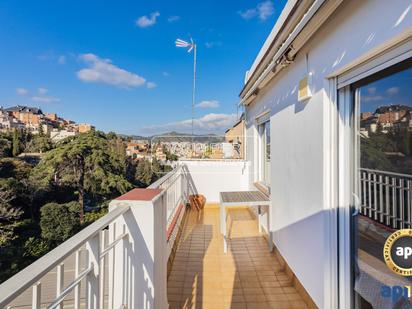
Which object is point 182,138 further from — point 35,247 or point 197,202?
point 35,247

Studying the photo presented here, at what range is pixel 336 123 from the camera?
1983mm

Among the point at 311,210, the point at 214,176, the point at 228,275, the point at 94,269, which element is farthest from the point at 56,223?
the point at 94,269

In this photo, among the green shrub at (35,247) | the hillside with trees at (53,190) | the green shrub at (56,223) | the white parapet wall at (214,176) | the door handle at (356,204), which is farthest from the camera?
the green shrub at (56,223)

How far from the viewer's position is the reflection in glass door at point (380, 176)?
1.36m

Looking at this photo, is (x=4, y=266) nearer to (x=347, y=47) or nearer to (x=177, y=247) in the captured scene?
(x=177, y=247)

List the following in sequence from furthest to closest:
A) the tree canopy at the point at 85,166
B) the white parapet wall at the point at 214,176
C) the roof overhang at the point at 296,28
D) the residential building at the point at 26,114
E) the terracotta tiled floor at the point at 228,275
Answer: the residential building at the point at 26,114 < the tree canopy at the point at 85,166 < the white parapet wall at the point at 214,176 < the terracotta tiled floor at the point at 228,275 < the roof overhang at the point at 296,28

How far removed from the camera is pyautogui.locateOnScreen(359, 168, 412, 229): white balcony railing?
4.48ft

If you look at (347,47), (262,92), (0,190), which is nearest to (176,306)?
(347,47)

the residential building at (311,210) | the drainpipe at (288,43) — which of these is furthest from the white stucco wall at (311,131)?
the drainpipe at (288,43)

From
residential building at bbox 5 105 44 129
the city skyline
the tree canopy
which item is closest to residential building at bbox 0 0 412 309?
the city skyline

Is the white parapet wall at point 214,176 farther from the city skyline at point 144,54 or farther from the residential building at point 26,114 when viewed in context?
the residential building at point 26,114

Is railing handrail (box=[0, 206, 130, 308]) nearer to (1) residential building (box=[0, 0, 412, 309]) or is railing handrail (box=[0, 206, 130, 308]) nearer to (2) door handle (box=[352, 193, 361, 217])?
(1) residential building (box=[0, 0, 412, 309])

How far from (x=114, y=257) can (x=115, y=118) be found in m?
49.1

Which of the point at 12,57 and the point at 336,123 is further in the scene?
the point at 12,57
